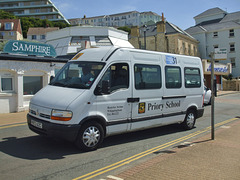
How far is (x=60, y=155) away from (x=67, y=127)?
0.78 meters

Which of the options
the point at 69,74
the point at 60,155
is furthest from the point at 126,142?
the point at 69,74

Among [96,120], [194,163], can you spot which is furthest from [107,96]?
[194,163]

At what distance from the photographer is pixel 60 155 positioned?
5660 millimetres

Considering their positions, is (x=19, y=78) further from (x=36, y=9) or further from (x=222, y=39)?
(x=36, y=9)

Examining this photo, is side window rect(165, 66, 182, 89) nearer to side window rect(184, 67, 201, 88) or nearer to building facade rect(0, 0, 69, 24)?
side window rect(184, 67, 201, 88)

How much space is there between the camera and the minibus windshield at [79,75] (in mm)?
6080

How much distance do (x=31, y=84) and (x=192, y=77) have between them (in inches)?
366

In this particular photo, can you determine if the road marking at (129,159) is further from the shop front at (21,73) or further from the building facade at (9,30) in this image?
the building facade at (9,30)

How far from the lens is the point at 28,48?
13.2 metres

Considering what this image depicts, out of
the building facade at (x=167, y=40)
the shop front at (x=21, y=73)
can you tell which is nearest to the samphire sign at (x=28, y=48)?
the shop front at (x=21, y=73)

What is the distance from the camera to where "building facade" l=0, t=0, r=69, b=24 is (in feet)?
339

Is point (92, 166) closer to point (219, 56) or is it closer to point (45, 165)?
point (45, 165)


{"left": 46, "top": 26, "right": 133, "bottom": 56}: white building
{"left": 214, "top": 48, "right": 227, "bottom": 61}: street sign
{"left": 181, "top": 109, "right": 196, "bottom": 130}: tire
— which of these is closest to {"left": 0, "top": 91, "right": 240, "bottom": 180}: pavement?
{"left": 181, "top": 109, "right": 196, "bottom": 130}: tire

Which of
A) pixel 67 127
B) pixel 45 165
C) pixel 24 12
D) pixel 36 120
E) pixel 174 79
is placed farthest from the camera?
pixel 24 12
